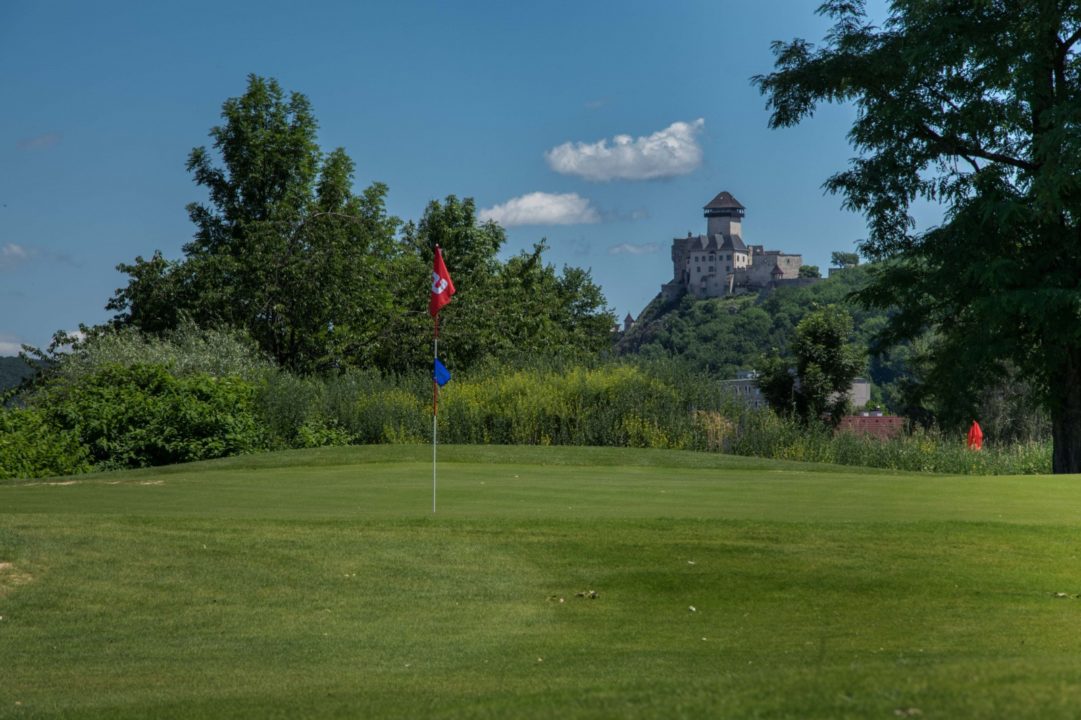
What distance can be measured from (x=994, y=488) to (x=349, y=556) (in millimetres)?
9147

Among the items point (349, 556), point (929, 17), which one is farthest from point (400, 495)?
point (929, 17)

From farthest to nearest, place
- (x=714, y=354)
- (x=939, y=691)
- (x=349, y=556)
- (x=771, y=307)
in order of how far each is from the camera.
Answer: (x=771, y=307) → (x=714, y=354) → (x=349, y=556) → (x=939, y=691)

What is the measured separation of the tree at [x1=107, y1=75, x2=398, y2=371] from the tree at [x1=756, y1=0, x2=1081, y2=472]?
16.0m

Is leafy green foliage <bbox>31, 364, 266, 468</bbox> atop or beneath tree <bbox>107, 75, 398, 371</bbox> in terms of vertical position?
beneath

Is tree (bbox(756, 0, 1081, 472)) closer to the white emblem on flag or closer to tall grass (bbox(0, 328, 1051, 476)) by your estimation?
tall grass (bbox(0, 328, 1051, 476))

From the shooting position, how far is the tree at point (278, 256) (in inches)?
1586

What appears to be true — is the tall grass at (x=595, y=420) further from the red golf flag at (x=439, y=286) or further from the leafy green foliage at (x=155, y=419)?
the red golf flag at (x=439, y=286)

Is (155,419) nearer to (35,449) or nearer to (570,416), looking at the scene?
(35,449)

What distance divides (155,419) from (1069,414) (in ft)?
68.5

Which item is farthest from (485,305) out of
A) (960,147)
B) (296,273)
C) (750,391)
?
(960,147)

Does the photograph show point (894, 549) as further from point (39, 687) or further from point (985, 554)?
point (39, 687)

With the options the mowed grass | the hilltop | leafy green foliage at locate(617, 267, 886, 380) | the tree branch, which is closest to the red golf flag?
the mowed grass

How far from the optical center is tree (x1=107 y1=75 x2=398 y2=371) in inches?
1586

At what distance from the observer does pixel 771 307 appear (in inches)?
5699
